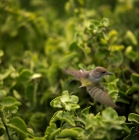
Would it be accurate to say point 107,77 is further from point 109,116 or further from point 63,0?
point 63,0

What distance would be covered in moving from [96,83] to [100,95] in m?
0.15

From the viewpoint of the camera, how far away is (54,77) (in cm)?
265

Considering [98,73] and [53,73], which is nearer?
[98,73]

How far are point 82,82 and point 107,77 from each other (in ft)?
0.65

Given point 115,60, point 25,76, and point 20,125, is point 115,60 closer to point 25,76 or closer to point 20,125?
point 25,76

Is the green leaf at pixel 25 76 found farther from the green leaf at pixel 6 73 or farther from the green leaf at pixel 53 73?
the green leaf at pixel 53 73

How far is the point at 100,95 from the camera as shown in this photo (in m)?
2.15

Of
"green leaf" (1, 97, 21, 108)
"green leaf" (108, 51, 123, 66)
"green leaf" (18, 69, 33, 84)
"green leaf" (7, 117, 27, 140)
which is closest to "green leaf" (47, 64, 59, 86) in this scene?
"green leaf" (18, 69, 33, 84)

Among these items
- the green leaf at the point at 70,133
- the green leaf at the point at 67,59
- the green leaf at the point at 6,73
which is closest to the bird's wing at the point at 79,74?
the green leaf at the point at 67,59

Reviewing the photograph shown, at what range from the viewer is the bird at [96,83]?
6.93 feet

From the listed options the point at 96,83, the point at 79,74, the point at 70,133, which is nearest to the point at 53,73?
the point at 79,74

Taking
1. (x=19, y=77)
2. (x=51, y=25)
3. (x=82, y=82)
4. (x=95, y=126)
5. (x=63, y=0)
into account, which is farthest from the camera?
(x=63, y=0)

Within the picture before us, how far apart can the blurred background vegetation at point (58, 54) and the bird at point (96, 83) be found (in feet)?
0.37

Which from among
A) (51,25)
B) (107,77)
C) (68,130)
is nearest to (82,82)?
(107,77)
